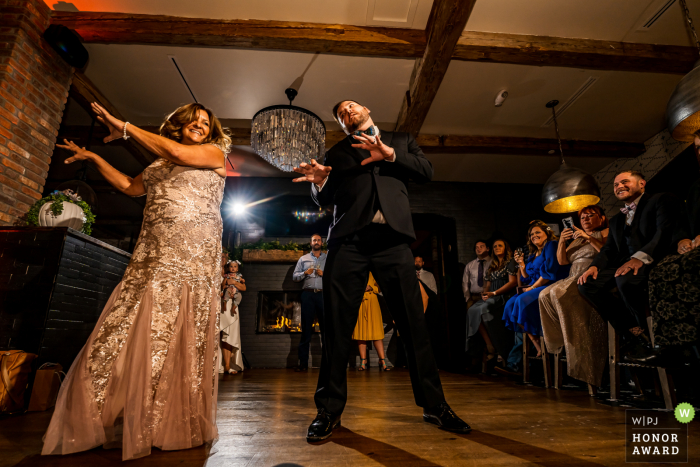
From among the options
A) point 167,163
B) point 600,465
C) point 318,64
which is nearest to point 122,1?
point 318,64

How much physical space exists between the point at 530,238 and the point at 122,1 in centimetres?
473

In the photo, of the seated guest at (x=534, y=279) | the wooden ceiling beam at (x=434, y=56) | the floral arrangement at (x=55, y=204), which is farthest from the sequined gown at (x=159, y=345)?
the seated guest at (x=534, y=279)

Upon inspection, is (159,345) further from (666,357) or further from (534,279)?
(534,279)

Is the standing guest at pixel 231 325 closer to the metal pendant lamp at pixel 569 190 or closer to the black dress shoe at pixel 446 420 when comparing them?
the black dress shoe at pixel 446 420

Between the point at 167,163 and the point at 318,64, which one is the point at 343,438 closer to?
the point at 167,163

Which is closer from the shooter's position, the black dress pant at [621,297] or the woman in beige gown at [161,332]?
the woman in beige gown at [161,332]

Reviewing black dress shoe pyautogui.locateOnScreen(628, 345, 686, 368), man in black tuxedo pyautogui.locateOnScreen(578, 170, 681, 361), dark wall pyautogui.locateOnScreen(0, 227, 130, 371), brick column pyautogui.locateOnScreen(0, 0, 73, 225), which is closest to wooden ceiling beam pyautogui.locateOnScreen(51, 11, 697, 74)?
brick column pyautogui.locateOnScreen(0, 0, 73, 225)

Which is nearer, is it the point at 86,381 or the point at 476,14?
the point at 86,381

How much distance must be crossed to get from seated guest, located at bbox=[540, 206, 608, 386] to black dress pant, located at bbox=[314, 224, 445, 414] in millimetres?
1731

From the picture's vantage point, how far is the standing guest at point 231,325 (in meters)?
4.89

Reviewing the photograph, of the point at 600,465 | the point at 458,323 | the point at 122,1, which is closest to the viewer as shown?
the point at 600,465

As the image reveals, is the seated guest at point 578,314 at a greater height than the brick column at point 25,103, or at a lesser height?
lesser

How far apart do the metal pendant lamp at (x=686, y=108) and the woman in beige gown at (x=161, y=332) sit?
107 inches

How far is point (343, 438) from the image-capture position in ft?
4.24
